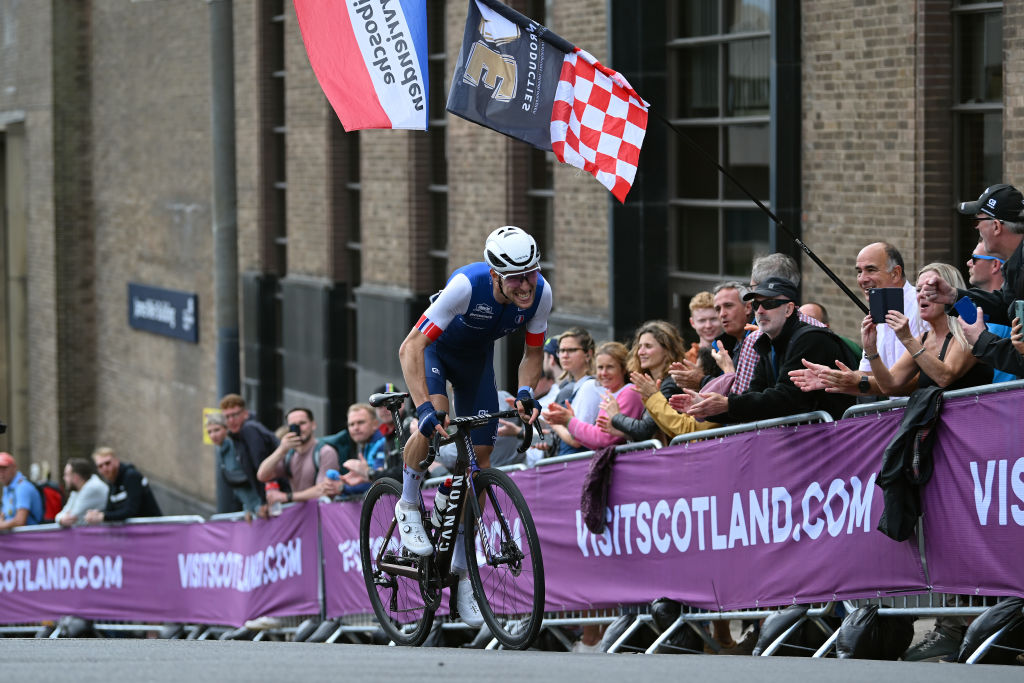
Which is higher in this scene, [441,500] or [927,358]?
[927,358]

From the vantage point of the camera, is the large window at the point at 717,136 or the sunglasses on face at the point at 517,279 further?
the large window at the point at 717,136

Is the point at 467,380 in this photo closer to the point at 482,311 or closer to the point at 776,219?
the point at 482,311

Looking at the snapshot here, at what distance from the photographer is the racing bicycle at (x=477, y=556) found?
755cm

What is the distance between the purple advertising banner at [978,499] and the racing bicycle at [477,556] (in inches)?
74.5

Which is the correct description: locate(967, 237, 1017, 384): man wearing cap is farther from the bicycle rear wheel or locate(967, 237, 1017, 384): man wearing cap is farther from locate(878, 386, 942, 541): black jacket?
the bicycle rear wheel

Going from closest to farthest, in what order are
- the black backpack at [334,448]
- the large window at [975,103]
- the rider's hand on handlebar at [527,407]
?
the rider's hand on handlebar at [527,407], the large window at [975,103], the black backpack at [334,448]

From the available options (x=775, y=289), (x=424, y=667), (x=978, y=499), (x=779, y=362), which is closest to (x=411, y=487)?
(x=779, y=362)

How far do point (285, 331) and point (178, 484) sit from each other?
189 inches

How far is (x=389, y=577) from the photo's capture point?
903cm

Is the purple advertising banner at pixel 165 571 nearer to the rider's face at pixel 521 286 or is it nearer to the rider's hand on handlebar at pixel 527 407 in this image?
the rider's hand on handlebar at pixel 527 407

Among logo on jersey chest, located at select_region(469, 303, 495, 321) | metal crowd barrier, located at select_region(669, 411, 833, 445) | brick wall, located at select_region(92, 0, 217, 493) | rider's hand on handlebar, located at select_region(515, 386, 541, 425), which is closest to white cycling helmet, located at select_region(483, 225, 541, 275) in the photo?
logo on jersey chest, located at select_region(469, 303, 495, 321)

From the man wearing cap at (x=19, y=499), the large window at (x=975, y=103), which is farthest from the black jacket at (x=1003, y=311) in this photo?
Answer: the man wearing cap at (x=19, y=499)

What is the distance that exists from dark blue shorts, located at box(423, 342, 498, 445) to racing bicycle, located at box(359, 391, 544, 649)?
7.9 inches

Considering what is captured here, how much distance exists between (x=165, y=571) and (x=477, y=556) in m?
7.27
